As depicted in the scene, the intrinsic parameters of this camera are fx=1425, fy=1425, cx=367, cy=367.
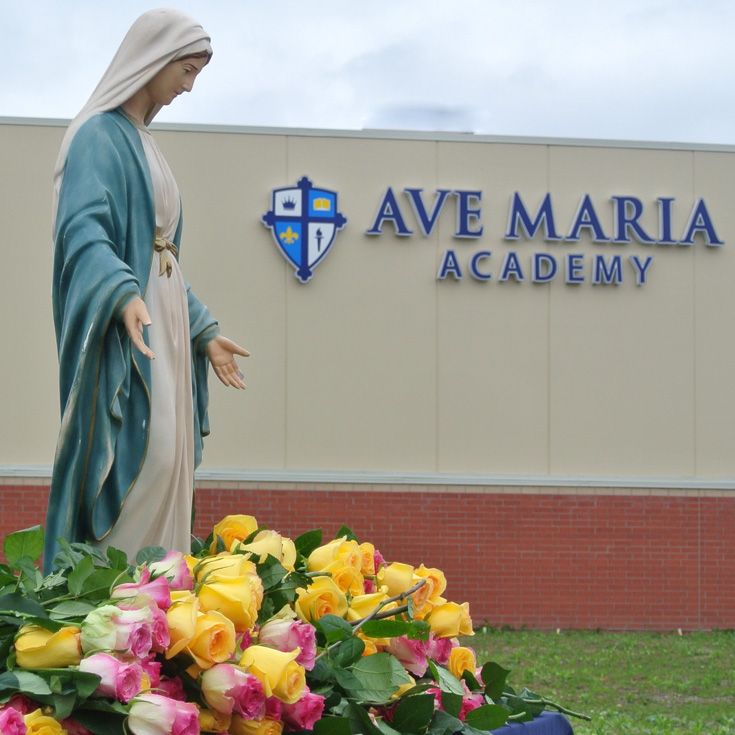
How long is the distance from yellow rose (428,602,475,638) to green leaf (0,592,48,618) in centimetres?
89

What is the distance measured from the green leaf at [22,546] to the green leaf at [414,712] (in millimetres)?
712

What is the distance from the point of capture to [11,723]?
1.95 metres

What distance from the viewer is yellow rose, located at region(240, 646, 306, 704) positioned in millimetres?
2197

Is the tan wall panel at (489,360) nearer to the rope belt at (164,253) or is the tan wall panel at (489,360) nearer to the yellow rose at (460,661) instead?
the rope belt at (164,253)

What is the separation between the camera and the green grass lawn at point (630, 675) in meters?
9.19

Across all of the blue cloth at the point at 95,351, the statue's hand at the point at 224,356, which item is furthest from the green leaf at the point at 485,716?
the statue's hand at the point at 224,356

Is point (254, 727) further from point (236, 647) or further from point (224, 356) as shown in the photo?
point (224, 356)

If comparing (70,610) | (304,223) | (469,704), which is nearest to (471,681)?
(469,704)

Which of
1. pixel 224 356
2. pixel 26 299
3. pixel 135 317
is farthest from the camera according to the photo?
pixel 26 299

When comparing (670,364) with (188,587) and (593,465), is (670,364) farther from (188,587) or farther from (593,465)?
(188,587)

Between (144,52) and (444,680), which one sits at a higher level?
(144,52)

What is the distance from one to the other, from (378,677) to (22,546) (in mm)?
687

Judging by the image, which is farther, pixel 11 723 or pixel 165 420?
pixel 165 420

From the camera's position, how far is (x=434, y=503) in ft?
49.1
